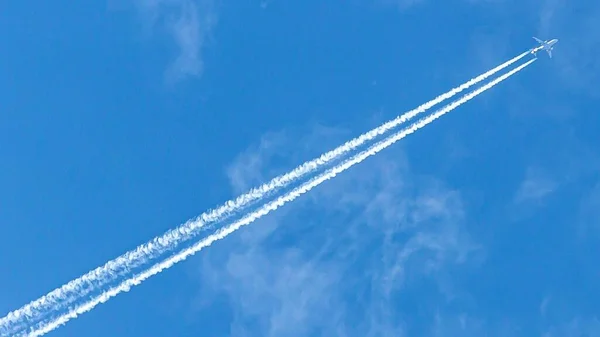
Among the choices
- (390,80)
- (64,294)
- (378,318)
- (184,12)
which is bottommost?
(378,318)

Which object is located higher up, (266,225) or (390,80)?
(390,80)

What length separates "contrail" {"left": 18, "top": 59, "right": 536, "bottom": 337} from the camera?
169875mm

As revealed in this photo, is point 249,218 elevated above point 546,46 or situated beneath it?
situated beneath

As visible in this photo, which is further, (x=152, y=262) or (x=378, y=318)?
(x=378, y=318)

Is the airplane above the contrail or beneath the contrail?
above

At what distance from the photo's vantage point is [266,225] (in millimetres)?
192875

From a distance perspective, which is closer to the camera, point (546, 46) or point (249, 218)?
point (249, 218)

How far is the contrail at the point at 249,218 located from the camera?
6688 inches

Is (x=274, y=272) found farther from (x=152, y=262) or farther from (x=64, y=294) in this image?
(x=64, y=294)

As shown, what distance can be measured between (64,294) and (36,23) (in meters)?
55.1

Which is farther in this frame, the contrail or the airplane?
the airplane

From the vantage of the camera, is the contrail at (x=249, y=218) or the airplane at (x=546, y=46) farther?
the airplane at (x=546, y=46)

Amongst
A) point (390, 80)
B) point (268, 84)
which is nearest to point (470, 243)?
point (390, 80)

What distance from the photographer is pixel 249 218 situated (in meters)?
179
